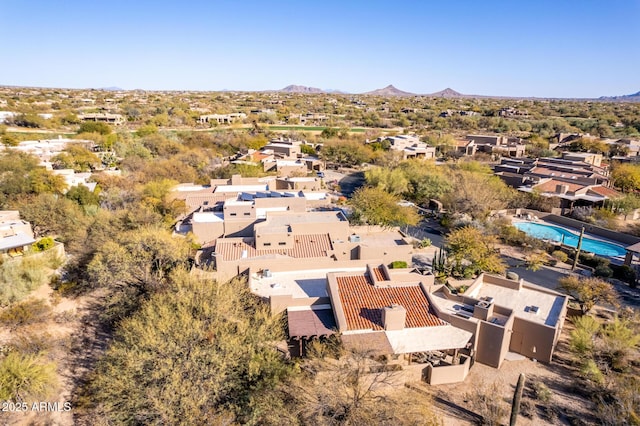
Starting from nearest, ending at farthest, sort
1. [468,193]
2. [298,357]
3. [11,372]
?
1. [11,372]
2. [298,357]
3. [468,193]

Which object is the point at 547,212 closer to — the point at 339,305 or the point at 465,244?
Answer: the point at 465,244

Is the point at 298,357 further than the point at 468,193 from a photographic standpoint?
No

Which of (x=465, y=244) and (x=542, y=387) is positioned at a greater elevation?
(x=465, y=244)

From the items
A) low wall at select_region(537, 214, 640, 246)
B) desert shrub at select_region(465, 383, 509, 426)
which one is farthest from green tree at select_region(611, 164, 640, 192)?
desert shrub at select_region(465, 383, 509, 426)

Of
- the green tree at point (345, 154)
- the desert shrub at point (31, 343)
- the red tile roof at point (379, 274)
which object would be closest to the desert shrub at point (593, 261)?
the red tile roof at point (379, 274)

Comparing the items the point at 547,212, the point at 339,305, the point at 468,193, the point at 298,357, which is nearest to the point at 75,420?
the point at 298,357

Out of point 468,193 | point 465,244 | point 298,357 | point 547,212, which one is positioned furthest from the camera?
point 547,212

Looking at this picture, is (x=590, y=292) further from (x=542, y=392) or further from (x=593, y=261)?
(x=593, y=261)

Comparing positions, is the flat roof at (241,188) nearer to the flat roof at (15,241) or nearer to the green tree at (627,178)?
the flat roof at (15,241)
